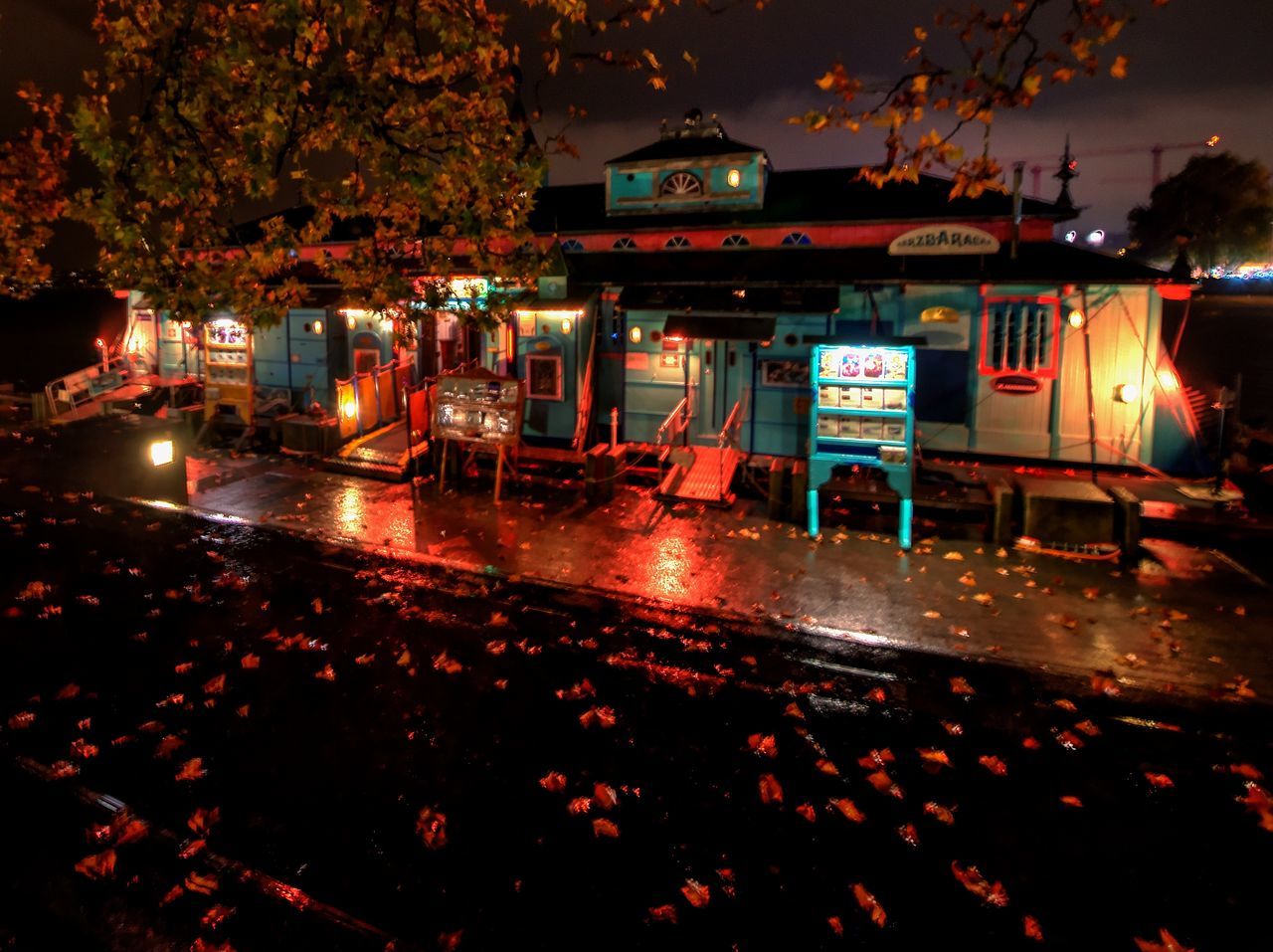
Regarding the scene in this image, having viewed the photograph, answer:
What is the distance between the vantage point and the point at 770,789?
4738mm

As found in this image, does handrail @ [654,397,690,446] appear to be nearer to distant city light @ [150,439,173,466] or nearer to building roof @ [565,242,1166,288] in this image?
building roof @ [565,242,1166,288]

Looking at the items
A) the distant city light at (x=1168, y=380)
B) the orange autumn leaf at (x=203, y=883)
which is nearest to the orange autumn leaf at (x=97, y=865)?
the orange autumn leaf at (x=203, y=883)

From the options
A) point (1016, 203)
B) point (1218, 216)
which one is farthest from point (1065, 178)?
point (1218, 216)

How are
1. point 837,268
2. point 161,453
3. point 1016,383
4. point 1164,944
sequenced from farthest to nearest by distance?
point 837,268 → point 1016,383 → point 161,453 → point 1164,944

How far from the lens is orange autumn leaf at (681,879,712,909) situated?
3830 mm

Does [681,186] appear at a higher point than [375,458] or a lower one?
higher

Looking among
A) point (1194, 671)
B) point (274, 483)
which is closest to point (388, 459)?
point (274, 483)

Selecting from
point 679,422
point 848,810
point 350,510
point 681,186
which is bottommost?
point 848,810

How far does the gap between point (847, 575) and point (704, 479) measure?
175 inches

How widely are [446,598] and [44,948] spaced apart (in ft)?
13.4

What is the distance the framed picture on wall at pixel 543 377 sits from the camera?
1708 cm

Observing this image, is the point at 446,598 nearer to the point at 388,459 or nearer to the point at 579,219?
the point at 388,459

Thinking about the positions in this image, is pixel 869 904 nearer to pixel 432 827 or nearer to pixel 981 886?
pixel 981 886

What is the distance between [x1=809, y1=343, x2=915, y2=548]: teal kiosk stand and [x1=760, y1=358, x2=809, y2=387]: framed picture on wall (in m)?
4.06
